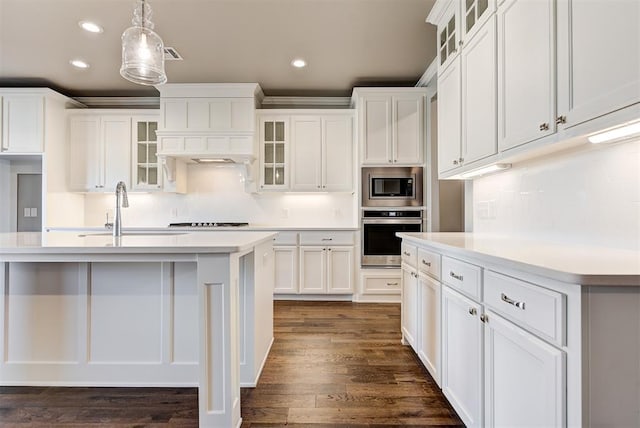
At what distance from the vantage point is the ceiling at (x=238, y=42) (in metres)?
2.74

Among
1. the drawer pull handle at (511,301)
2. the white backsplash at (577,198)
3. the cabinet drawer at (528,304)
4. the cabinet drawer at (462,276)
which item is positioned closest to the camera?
the cabinet drawer at (528,304)

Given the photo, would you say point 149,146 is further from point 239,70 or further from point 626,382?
point 626,382

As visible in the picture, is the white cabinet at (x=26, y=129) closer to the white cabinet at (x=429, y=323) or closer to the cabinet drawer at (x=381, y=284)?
the cabinet drawer at (x=381, y=284)

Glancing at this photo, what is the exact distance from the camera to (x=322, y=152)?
4.41 meters

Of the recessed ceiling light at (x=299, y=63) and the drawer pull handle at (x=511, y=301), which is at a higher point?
the recessed ceiling light at (x=299, y=63)

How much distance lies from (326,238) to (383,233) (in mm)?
703

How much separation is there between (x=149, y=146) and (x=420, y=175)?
11.8 ft

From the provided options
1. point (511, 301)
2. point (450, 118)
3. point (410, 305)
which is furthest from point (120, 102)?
point (511, 301)

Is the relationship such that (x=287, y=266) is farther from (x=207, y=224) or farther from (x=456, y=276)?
(x=456, y=276)

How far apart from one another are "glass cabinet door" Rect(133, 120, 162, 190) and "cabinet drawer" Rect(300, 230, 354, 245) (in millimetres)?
2109

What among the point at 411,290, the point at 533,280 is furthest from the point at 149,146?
the point at 533,280

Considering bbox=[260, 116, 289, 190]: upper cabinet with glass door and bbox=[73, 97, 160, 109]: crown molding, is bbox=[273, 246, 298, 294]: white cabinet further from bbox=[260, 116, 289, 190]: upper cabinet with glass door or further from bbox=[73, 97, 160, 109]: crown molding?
bbox=[73, 97, 160, 109]: crown molding

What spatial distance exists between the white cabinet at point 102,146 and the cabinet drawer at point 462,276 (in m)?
4.27

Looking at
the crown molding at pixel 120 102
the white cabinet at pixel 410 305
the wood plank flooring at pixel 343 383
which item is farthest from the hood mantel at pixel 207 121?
the white cabinet at pixel 410 305
